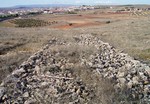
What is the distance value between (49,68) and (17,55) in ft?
17.8

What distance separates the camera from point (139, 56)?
19.4 meters

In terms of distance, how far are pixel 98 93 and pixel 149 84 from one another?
293cm

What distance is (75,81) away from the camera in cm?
1194

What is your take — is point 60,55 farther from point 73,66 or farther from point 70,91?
point 70,91

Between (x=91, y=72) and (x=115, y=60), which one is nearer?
(x=91, y=72)

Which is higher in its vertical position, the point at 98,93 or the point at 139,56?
the point at 98,93

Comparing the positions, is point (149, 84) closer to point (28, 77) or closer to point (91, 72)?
point (91, 72)

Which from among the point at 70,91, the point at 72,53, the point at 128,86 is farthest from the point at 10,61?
the point at 128,86

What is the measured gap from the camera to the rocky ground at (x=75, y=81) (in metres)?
10.2

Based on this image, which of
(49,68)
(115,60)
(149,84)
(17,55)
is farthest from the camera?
(17,55)

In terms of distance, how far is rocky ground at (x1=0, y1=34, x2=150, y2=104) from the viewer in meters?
10.2

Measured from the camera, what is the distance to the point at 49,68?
14.1 meters

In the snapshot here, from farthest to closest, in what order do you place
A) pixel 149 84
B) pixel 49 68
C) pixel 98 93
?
pixel 49 68 < pixel 149 84 < pixel 98 93

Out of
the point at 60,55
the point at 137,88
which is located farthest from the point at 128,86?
the point at 60,55
